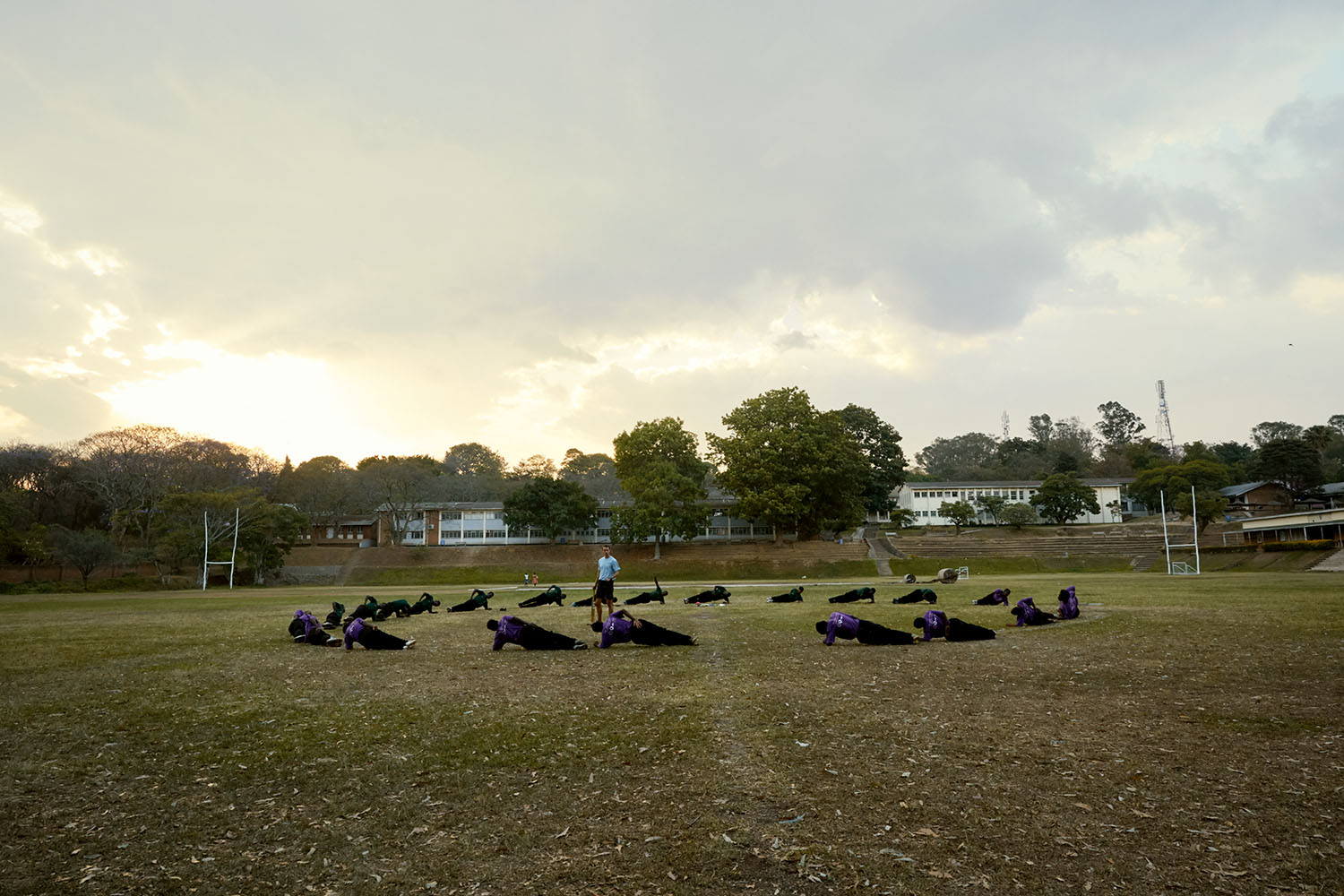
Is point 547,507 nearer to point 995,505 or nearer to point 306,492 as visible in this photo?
point 306,492

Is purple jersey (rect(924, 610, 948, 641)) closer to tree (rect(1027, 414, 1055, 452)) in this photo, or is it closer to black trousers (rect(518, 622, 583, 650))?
black trousers (rect(518, 622, 583, 650))

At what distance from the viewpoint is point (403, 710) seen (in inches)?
329

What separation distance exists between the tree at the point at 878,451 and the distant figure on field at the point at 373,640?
243 ft

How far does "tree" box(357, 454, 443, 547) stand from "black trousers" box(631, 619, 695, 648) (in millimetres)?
65964

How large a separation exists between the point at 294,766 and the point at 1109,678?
30.7 feet

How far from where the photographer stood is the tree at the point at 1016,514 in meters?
76.9

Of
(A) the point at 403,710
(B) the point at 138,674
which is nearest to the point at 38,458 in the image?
(B) the point at 138,674

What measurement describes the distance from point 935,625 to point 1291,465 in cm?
9371

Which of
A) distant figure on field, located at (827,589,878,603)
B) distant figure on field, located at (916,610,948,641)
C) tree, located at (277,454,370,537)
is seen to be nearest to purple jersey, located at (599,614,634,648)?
distant figure on field, located at (916,610,948,641)

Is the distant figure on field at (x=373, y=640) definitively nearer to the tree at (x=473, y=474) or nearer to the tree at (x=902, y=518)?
the tree at (x=902, y=518)

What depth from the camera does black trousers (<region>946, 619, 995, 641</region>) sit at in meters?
13.6

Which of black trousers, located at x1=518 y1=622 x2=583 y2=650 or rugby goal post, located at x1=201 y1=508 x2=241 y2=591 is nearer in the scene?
black trousers, located at x1=518 y1=622 x2=583 y2=650

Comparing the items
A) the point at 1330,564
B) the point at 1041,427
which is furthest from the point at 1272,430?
the point at 1330,564

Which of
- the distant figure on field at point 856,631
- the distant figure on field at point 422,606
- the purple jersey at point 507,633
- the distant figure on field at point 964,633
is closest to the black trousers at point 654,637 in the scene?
the purple jersey at point 507,633
